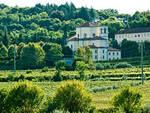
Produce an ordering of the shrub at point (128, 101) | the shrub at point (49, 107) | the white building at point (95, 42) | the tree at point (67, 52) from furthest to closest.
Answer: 1. the white building at point (95, 42)
2. the tree at point (67, 52)
3. the shrub at point (49, 107)
4. the shrub at point (128, 101)

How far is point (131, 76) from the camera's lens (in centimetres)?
6931

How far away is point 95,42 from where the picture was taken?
10444 centimetres

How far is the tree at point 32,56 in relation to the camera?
90.7 meters

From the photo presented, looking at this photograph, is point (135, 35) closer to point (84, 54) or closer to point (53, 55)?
point (53, 55)

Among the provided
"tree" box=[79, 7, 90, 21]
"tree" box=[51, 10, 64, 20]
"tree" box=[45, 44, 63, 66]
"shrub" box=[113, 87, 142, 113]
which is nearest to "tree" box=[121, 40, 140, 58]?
"tree" box=[45, 44, 63, 66]

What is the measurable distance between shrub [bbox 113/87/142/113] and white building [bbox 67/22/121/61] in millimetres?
61932

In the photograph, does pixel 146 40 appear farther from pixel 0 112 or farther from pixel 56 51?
pixel 0 112

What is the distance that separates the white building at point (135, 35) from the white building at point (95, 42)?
618 cm

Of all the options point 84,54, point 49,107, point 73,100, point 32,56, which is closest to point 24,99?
point 49,107

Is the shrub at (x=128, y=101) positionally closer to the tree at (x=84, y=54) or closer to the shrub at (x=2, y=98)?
the shrub at (x=2, y=98)

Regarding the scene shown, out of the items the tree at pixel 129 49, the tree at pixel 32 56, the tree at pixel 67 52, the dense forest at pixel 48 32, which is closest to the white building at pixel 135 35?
the dense forest at pixel 48 32

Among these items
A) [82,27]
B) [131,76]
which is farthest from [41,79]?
[82,27]

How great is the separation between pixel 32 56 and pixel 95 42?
57.3ft

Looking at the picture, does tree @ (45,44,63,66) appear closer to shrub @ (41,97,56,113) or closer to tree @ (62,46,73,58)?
tree @ (62,46,73,58)
